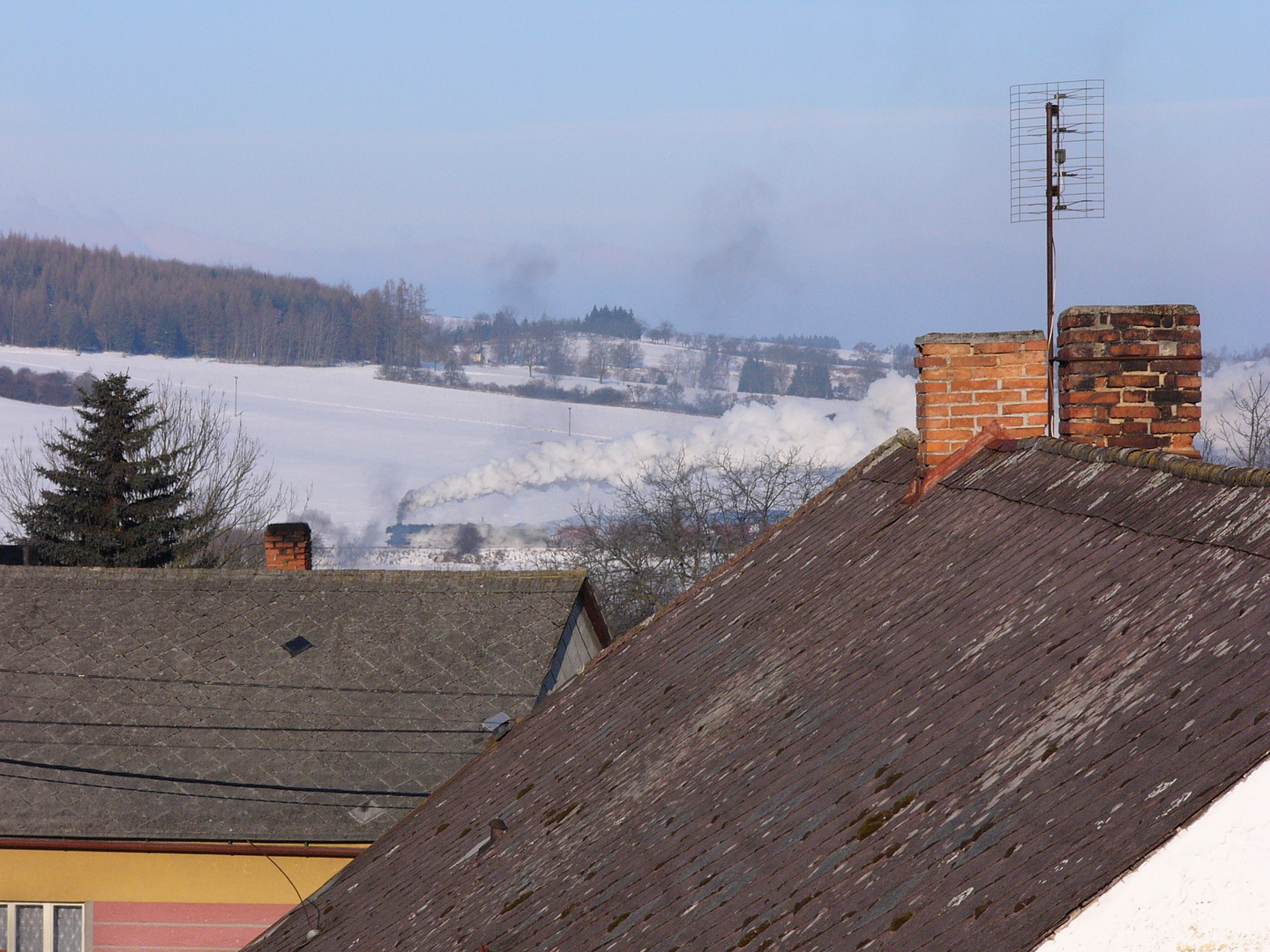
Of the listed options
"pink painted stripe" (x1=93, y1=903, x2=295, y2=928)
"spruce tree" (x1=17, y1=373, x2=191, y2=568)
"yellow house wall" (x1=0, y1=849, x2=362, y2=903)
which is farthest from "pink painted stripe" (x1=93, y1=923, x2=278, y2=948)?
"spruce tree" (x1=17, y1=373, x2=191, y2=568)

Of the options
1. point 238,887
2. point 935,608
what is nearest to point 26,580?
point 238,887

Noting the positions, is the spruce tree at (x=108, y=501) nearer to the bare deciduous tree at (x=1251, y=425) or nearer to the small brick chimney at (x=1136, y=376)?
the small brick chimney at (x=1136, y=376)

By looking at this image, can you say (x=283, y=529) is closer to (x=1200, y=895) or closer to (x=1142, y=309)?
(x=1142, y=309)

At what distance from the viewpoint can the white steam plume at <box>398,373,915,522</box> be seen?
104 metres

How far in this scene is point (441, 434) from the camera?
12319 cm

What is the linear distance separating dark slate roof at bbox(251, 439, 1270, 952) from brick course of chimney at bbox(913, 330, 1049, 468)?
0.41 metres

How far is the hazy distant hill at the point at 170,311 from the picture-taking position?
5512 inches

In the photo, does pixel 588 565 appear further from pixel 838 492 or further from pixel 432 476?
pixel 432 476

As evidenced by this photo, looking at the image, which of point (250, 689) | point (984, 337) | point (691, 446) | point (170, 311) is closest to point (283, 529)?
point (250, 689)

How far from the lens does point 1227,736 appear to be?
140 inches

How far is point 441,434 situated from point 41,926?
366 ft

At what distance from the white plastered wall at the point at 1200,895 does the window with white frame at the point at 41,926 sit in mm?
12081

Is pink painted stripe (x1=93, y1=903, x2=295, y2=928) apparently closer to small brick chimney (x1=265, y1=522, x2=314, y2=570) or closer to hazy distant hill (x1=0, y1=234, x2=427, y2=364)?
small brick chimney (x1=265, y1=522, x2=314, y2=570)

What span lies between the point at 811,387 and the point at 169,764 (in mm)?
146036
